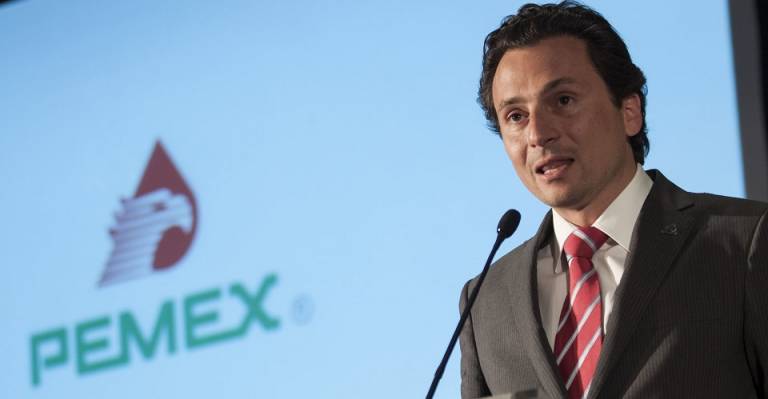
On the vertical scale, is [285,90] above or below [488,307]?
above

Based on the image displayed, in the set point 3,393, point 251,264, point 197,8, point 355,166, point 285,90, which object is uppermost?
point 197,8

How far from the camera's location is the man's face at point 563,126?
2.11 meters

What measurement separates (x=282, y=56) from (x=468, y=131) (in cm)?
81

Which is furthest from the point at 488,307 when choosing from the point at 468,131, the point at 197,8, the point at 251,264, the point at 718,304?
the point at 197,8

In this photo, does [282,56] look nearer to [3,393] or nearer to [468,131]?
[468,131]

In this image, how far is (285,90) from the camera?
4.00 m

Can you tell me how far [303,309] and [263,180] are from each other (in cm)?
48

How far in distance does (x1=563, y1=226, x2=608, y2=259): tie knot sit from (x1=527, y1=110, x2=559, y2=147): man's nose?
170mm

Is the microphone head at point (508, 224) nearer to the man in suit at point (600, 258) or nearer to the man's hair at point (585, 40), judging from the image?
the man in suit at point (600, 258)

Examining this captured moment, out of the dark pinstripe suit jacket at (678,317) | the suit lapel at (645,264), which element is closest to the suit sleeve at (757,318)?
the dark pinstripe suit jacket at (678,317)

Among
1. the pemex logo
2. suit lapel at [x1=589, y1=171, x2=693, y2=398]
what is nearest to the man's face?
suit lapel at [x1=589, y1=171, x2=693, y2=398]

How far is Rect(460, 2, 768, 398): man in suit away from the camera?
74.1 inches

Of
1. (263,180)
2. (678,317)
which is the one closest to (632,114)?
(678,317)

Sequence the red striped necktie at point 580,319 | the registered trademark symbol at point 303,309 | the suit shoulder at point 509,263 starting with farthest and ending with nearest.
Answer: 1. the registered trademark symbol at point 303,309
2. the suit shoulder at point 509,263
3. the red striped necktie at point 580,319
